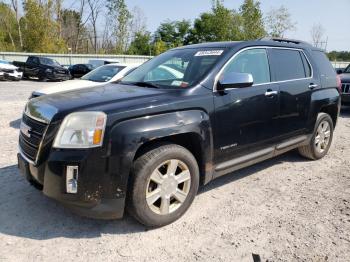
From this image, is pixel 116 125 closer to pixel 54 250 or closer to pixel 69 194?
pixel 69 194

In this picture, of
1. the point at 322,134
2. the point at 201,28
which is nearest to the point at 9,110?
the point at 322,134

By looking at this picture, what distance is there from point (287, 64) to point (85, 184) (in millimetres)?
3273

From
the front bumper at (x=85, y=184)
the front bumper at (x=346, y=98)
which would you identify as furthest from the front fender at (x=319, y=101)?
the front bumper at (x=346, y=98)

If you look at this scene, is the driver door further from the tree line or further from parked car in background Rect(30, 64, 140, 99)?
the tree line

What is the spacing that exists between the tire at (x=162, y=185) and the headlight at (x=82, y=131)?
447mm

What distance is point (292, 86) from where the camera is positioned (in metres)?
4.59

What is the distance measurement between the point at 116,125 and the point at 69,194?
0.73m

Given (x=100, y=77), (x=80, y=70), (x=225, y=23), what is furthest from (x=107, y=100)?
(x=225, y=23)

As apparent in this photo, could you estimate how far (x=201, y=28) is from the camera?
5541 centimetres

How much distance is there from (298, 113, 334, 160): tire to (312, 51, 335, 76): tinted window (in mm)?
704

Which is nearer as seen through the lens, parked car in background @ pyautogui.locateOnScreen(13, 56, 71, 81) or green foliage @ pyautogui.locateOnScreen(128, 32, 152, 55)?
parked car in background @ pyautogui.locateOnScreen(13, 56, 71, 81)

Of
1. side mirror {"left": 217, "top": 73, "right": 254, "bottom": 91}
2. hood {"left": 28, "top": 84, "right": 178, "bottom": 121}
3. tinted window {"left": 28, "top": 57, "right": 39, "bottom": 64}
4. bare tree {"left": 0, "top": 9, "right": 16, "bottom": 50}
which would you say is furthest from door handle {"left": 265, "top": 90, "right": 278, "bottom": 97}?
bare tree {"left": 0, "top": 9, "right": 16, "bottom": 50}

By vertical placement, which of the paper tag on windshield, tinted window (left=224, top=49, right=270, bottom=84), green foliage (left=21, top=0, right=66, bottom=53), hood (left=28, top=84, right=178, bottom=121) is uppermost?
green foliage (left=21, top=0, right=66, bottom=53)

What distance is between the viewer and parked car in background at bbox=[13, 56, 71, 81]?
71.2 ft
